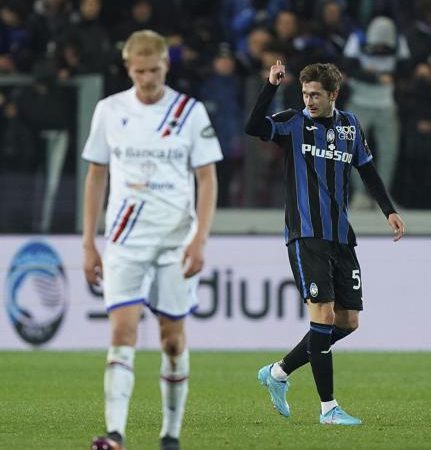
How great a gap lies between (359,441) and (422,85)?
916cm

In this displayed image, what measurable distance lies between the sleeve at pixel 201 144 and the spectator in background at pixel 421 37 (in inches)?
407

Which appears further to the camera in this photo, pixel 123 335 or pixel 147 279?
pixel 147 279

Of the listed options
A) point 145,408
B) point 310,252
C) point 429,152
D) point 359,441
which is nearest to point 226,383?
point 145,408

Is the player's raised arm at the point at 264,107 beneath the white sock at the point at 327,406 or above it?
above

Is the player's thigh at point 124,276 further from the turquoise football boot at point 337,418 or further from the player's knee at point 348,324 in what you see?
the player's knee at point 348,324

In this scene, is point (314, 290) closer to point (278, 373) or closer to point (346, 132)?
point (278, 373)

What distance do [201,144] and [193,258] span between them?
58 cm

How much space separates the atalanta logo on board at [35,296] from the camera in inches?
615

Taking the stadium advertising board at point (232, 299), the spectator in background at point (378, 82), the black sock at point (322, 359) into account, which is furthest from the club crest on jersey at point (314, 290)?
the spectator in background at point (378, 82)

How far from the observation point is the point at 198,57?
17.0m

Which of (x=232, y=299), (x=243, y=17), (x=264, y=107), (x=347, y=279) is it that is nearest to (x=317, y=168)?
(x=264, y=107)

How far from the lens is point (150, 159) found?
6.88m

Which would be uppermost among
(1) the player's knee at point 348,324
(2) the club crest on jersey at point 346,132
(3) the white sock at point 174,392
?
(2) the club crest on jersey at point 346,132

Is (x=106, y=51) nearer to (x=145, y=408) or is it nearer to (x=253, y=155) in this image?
(x=253, y=155)
